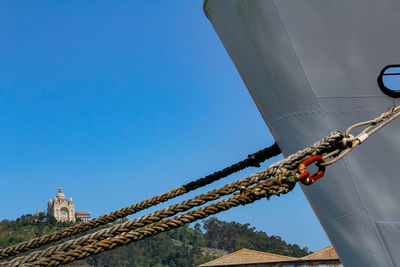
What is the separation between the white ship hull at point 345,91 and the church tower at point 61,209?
392 ft

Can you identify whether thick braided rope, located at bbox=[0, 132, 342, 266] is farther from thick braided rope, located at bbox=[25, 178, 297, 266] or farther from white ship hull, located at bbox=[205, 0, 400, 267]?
white ship hull, located at bbox=[205, 0, 400, 267]

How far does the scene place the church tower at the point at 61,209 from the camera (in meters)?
115

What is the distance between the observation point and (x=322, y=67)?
3295 mm

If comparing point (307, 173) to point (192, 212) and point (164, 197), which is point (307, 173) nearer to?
point (192, 212)

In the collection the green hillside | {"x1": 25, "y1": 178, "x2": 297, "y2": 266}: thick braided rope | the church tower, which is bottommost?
{"x1": 25, "y1": 178, "x2": 297, "y2": 266}: thick braided rope

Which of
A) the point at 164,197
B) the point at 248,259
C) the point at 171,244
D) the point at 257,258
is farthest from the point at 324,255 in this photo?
the point at 171,244

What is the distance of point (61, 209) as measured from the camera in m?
117

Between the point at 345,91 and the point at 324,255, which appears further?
the point at 324,255

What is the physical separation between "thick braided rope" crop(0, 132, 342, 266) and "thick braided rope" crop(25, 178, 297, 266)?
0.08 feet

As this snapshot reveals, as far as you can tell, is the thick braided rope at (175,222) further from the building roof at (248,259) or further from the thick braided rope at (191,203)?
the building roof at (248,259)

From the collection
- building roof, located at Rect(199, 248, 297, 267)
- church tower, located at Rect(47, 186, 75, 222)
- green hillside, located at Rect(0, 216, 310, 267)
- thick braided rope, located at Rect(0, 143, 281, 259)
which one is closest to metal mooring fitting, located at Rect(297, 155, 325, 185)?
thick braided rope, located at Rect(0, 143, 281, 259)

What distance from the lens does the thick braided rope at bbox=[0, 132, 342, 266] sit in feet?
6.78

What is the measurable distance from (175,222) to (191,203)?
0.45ft

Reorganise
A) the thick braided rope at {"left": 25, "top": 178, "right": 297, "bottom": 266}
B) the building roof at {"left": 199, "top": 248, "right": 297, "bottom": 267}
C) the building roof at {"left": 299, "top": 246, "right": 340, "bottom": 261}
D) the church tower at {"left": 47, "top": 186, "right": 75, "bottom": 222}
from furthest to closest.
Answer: the church tower at {"left": 47, "top": 186, "right": 75, "bottom": 222} → the building roof at {"left": 199, "top": 248, "right": 297, "bottom": 267} → the building roof at {"left": 299, "top": 246, "right": 340, "bottom": 261} → the thick braided rope at {"left": 25, "top": 178, "right": 297, "bottom": 266}
